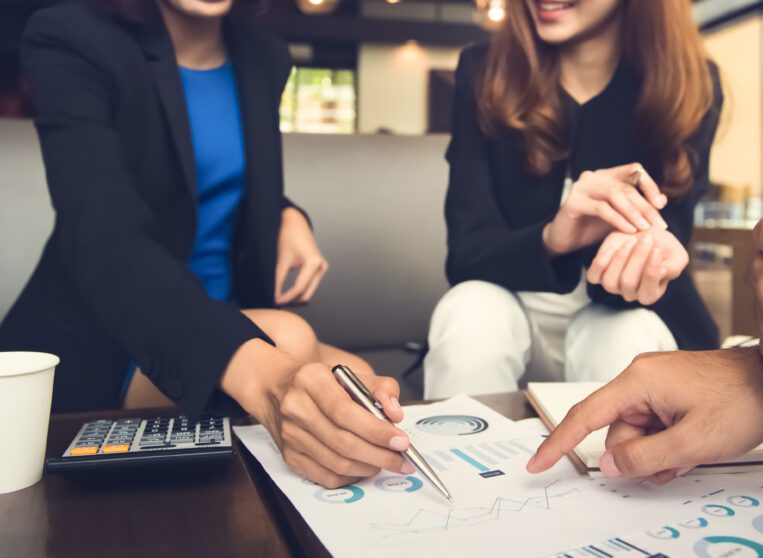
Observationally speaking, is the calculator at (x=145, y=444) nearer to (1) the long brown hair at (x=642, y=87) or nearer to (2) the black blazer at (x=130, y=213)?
(2) the black blazer at (x=130, y=213)

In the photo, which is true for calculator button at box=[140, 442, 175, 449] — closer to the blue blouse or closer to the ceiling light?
the blue blouse

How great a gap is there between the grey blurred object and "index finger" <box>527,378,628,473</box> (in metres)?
1.02

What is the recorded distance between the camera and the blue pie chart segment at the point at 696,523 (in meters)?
0.43

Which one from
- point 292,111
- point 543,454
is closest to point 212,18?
point 543,454

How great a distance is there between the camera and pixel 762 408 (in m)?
0.46

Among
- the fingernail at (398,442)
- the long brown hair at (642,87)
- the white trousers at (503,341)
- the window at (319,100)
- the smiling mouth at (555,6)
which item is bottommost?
the white trousers at (503,341)

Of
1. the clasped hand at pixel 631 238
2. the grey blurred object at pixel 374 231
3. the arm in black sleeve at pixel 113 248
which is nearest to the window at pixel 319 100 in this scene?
the grey blurred object at pixel 374 231

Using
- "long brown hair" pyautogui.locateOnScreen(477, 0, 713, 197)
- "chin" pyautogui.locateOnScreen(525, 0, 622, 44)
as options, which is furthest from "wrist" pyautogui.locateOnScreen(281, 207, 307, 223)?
"chin" pyautogui.locateOnScreen(525, 0, 622, 44)

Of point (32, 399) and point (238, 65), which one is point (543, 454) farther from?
point (238, 65)

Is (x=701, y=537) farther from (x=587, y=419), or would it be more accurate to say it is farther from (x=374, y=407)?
(x=374, y=407)

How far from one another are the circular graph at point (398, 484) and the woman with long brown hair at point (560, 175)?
49 cm

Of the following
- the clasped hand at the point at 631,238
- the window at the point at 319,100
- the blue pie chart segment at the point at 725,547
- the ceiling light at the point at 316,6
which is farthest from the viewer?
the window at the point at 319,100

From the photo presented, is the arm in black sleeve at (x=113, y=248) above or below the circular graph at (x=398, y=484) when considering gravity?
above

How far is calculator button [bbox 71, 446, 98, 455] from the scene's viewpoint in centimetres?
51
